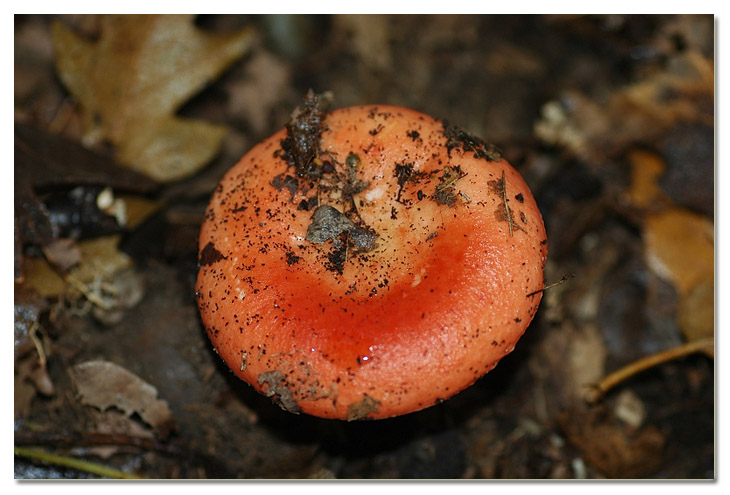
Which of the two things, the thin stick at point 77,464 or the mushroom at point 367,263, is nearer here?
the mushroom at point 367,263

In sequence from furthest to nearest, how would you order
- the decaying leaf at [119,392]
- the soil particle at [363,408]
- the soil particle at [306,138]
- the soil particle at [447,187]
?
the decaying leaf at [119,392] < the soil particle at [306,138] < the soil particle at [447,187] < the soil particle at [363,408]

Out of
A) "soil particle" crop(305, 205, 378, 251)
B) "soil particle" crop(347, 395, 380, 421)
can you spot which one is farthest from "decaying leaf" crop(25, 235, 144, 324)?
"soil particle" crop(347, 395, 380, 421)

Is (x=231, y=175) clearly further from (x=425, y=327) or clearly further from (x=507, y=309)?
Answer: (x=507, y=309)

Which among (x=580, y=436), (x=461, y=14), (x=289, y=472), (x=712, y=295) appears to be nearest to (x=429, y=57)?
(x=461, y=14)

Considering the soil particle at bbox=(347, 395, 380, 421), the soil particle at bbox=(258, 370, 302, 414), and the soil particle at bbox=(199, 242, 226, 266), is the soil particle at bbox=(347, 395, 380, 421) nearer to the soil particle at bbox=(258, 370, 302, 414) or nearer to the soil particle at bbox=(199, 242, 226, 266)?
the soil particle at bbox=(258, 370, 302, 414)

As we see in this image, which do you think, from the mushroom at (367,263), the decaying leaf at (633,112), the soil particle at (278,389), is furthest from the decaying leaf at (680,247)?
the soil particle at (278,389)

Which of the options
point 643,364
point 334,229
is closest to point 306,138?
point 334,229

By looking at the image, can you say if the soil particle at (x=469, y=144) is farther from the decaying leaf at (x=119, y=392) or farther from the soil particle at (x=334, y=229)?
the decaying leaf at (x=119, y=392)
